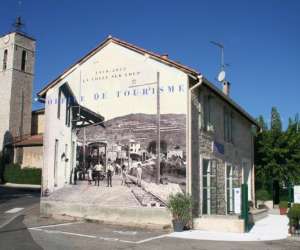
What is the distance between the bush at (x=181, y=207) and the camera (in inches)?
550

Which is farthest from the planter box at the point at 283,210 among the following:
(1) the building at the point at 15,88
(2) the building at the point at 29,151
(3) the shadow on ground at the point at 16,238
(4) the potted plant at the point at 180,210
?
(1) the building at the point at 15,88

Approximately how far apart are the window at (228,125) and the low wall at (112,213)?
654cm

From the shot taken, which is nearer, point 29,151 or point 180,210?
point 180,210

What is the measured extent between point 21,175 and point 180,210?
28714mm

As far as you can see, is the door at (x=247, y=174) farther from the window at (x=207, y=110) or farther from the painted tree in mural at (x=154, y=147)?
the painted tree in mural at (x=154, y=147)

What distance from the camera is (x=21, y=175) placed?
39562 millimetres

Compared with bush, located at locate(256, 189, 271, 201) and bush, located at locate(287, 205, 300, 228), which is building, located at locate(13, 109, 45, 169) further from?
bush, located at locate(287, 205, 300, 228)

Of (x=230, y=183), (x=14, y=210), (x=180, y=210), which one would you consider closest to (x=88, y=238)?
(x=180, y=210)

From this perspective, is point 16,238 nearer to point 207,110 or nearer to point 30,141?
point 207,110

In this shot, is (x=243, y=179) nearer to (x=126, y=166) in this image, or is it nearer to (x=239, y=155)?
(x=239, y=155)

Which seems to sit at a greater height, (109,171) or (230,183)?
(109,171)

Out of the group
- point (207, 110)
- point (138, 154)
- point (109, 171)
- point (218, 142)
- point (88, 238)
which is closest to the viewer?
point (88, 238)

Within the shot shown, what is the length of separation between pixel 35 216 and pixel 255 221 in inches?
364

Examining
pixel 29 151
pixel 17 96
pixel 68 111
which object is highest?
pixel 17 96
